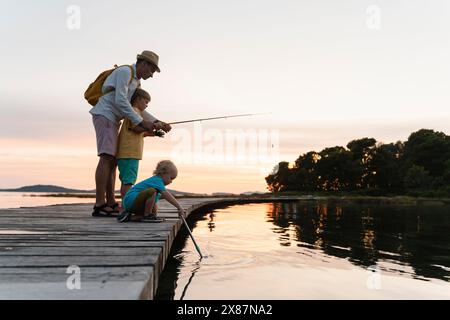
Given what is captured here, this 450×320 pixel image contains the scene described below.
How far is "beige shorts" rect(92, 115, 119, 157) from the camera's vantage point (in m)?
6.11

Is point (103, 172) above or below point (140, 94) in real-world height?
below

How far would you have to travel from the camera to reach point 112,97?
20.4 ft

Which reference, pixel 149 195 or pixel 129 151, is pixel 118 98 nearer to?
pixel 129 151

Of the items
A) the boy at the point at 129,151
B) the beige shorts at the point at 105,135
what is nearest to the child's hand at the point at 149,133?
the boy at the point at 129,151

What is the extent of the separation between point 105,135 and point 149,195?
1.13 m

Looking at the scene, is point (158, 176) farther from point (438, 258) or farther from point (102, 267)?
point (438, 258)

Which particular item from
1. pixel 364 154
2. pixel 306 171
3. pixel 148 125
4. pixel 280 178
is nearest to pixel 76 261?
pixel 148 125

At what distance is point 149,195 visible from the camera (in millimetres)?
5750

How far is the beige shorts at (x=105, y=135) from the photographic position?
6.11 metres

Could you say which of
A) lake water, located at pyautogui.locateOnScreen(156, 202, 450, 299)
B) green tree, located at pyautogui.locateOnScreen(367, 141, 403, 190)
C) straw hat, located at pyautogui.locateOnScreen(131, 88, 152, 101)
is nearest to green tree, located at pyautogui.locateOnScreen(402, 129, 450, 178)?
green tree, located at pyautogui.locateOnScreen(367, 141, 403, 190)

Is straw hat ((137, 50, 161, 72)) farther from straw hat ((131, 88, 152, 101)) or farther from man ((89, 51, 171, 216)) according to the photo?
straw hat ((131, 88, 152, 101))

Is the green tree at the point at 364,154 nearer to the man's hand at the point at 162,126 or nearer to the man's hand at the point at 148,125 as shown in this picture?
the man's hand at the point at 162,126

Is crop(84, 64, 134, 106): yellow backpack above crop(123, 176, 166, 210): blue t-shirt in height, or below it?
above

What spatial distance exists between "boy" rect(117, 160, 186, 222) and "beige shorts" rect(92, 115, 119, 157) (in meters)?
0.71
